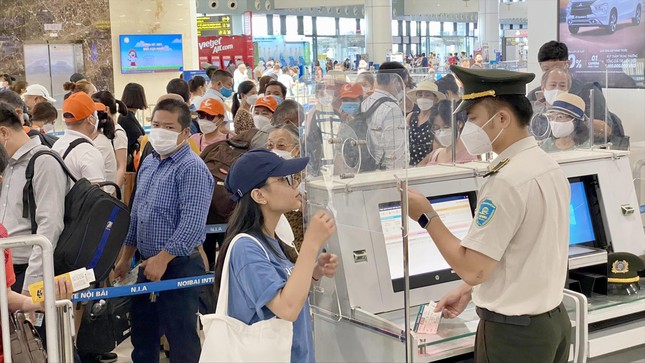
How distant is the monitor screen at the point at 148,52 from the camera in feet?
54.4

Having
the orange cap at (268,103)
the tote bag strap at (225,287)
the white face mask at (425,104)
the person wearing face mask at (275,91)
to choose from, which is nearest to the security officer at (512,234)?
the tote bag strap at (225,287)

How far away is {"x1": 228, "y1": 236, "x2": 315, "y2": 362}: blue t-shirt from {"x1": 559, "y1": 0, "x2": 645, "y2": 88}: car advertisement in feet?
20.4

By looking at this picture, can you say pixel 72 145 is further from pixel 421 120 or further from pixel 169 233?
pixel 421 120

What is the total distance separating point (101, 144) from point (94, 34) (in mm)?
11417

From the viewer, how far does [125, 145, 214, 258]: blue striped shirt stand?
4.16 meters

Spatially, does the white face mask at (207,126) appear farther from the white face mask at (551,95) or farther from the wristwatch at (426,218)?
the wristwatch at (426,218)

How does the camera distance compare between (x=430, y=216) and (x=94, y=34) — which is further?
(x=94, y=34)

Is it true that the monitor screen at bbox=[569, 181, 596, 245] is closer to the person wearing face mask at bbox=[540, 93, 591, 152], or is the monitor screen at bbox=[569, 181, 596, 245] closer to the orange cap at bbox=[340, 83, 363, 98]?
the person wearing face mask at bbox=[540, 93, 591, 152]

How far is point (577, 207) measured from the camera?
4008 mm

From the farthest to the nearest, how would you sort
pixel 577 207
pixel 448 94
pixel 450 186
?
pixel 448 94 → pixel 577 207 → pixel 450 186

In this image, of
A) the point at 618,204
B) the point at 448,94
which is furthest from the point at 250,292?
the point at 448,94

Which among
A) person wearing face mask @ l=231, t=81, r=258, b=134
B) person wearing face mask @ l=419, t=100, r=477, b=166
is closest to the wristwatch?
person wearing face mask @ l=419, t=100, r=477, b=166

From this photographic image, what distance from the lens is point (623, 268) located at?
12.4 feet

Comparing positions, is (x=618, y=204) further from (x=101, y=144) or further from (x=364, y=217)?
(x=101, y=144)
